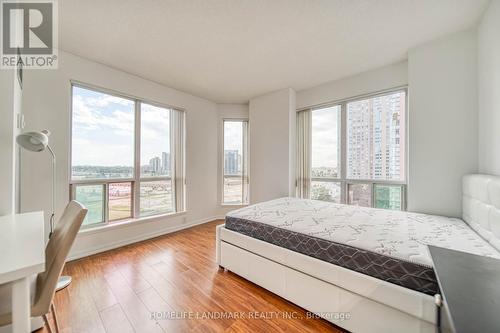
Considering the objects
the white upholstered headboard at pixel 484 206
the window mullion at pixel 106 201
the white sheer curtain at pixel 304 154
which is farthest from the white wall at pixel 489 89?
the window mullion at pixel 106 201

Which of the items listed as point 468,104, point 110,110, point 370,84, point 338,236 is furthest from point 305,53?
point 110,110

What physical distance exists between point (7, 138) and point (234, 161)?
3490 mm

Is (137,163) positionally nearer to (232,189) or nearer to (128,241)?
(128,241)

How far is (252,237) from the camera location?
201 cm

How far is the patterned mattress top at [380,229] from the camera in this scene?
1.33 metres

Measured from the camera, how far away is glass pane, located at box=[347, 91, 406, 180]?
2.81 m

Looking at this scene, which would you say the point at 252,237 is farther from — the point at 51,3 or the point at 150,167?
the point at 51,3

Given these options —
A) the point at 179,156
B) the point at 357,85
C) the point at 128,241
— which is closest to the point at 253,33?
the point at 357,85

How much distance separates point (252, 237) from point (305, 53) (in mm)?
2453

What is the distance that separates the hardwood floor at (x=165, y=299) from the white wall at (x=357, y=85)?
3180mm

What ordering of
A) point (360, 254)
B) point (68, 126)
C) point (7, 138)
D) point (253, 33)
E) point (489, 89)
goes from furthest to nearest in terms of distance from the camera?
point (68, 126), point (253, 33), point (489, 89), point (7, 138), point (360, 254)

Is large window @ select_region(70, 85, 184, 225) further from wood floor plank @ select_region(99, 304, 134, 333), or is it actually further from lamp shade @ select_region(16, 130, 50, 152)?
wood floor plank @ select_region(99, 304, 134, 333)

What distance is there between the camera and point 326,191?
3.57m

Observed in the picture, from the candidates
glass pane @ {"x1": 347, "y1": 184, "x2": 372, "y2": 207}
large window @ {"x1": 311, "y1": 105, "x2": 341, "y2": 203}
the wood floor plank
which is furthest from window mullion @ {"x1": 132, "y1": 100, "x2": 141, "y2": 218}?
glass pane @ {"x1": 347, "y1": 184, "x2": 372, "y2": 207}
